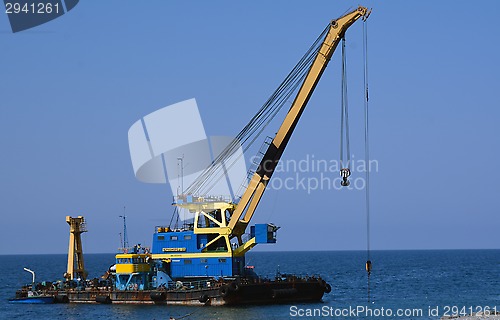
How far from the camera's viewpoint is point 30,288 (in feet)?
258

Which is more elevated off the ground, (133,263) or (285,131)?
(285,131)

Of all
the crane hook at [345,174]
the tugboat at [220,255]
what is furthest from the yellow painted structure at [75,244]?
the crane hook at [345,174]

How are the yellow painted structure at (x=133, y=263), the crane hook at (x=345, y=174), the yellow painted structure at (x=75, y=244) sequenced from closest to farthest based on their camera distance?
the crane hook at (x=345, y=174), the yellow painted structure at (x=133, y=263), the yellow painted structure at (x=75, y=244)

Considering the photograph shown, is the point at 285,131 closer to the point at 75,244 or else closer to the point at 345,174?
the point at 345,174

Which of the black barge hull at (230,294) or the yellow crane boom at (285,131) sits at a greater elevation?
the yellow crane boom at (285,131)

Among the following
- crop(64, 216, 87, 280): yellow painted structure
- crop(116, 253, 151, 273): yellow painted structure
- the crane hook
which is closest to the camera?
the crane hook

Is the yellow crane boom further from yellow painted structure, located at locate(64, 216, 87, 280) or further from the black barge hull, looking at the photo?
yellow painted structure, located at locate(64, 216, 87, 280)

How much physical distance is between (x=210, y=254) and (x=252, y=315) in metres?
9.80

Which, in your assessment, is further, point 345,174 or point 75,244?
point 75,244

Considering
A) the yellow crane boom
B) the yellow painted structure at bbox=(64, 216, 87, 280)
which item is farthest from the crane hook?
the yellow painted structure at bbox=(64, 216, 87, 280)

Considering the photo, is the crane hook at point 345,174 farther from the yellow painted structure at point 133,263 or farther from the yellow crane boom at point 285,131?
the yellow painted structure at point 133,263

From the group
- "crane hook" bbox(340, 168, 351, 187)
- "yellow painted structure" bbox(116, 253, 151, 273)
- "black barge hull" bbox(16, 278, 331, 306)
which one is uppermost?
"crane hook" bbox(340, 168, 351, 187)

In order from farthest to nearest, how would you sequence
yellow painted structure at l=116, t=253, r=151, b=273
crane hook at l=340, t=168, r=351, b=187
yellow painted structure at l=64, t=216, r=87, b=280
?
yellow painted structure at l=64, t=216, r=87, b=280 → yellow painted structure at l=116, t=253, r=151, b=273 → crane hook at l=340, t=168, r=351, b=187

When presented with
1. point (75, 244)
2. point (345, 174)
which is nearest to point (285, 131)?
point (345, 174)
